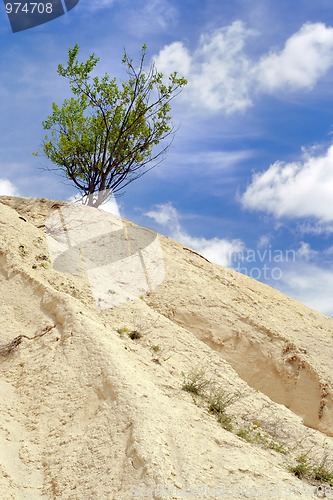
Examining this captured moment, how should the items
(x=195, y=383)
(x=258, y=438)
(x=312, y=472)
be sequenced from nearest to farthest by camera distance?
1. (x=312, y=472)
2. (x=258, y=438)
3. (x=195, y=383)

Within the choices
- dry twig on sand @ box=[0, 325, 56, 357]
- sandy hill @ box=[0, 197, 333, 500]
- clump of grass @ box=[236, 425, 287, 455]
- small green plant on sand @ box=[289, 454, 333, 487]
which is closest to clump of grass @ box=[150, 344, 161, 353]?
sandy hill @ box=[0, 197, 333, 500]

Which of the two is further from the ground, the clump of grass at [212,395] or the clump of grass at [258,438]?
the clump of grass at [212,395]

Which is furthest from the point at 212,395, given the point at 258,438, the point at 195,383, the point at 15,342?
the point at 15,342

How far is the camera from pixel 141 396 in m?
7.18

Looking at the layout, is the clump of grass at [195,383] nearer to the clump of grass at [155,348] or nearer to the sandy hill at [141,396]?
the sandy hill at [141,396]

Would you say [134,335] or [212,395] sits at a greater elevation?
[134,335]

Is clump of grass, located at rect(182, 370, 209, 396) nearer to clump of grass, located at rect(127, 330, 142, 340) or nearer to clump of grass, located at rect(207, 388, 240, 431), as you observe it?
clump of grass, located at rect(207, 388, 240, 431)

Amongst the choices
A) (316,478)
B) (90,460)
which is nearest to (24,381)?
(90,460)

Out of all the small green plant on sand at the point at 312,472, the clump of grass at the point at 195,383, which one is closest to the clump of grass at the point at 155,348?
the clump of grass at the point at 195,383

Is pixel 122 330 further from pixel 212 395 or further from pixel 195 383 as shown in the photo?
pixel 212 395

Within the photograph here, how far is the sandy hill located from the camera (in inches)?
249

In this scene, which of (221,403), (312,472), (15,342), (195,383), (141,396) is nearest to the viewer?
(141,396)

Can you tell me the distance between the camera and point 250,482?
251 inches

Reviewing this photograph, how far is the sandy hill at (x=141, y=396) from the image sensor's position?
249 inches
